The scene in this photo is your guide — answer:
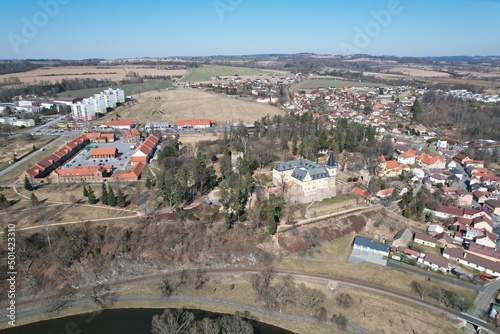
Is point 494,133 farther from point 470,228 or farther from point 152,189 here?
point 152,189

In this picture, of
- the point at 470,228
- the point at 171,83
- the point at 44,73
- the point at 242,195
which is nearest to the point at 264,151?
the point at 242,195

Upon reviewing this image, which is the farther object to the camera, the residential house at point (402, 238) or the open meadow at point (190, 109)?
the open meadow at point (190, 109)

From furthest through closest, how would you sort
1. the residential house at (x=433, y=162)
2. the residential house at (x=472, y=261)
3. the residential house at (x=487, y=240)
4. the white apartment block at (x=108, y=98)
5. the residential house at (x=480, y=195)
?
the white apartment block at (x=108, y=98) < the residential house at (x=433, y=162) < the residential house at (x=480, y=195) < the residential house at (x=487, y=240) < the residential house at (x=472, y=261)

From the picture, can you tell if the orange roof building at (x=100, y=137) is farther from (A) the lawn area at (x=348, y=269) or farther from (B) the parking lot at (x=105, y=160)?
(A) the lawn area at (x=348, y=269)

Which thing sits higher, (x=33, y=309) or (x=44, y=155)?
(x=44, y=155)

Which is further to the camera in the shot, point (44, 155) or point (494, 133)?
point (494, 133)

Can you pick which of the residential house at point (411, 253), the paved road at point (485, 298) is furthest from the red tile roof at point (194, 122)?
the paved road at point (485, 298)

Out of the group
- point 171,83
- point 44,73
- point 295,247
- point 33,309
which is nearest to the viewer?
point 33,309
